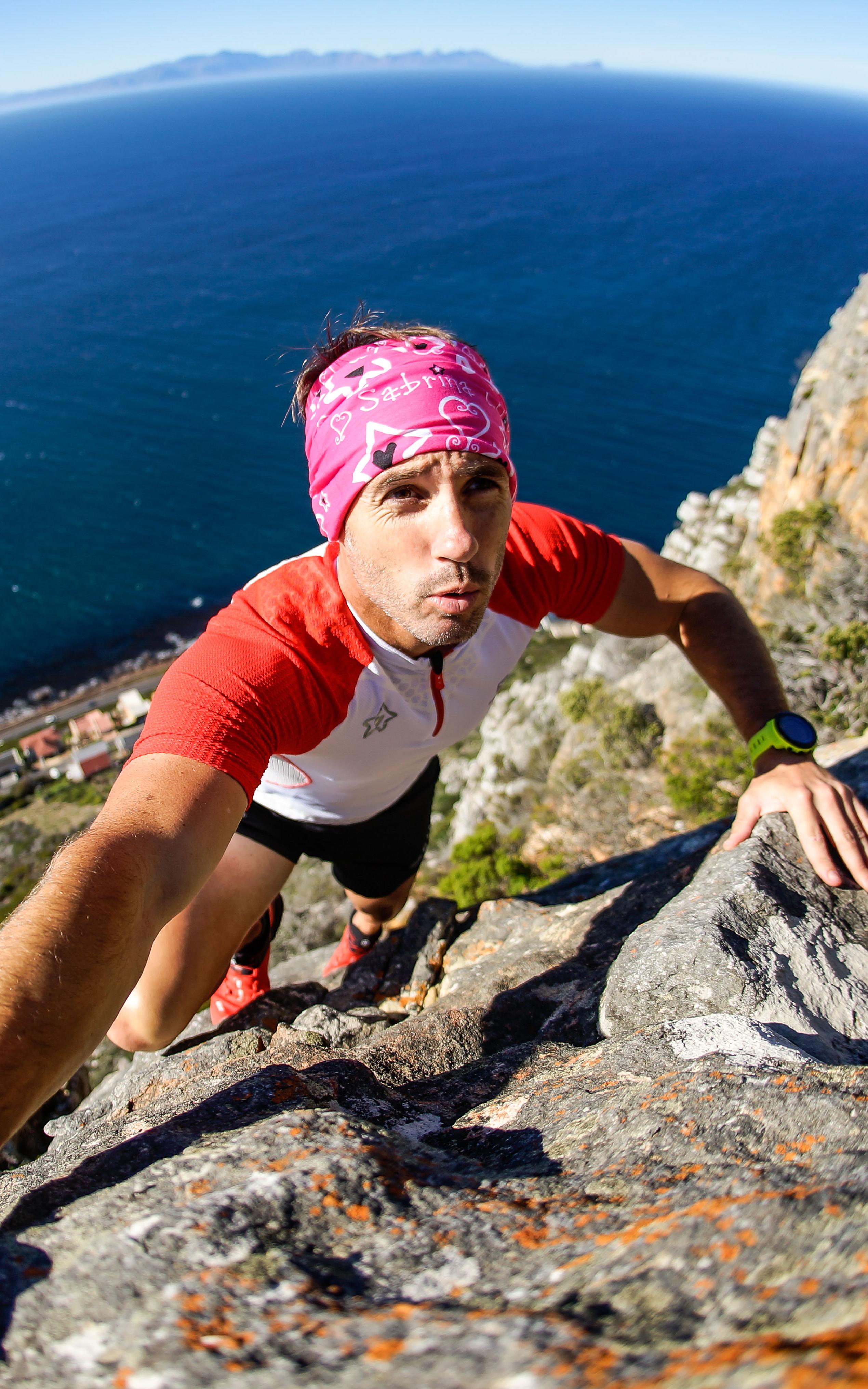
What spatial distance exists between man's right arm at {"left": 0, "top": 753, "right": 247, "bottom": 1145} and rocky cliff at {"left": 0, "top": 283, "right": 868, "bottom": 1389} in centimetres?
32

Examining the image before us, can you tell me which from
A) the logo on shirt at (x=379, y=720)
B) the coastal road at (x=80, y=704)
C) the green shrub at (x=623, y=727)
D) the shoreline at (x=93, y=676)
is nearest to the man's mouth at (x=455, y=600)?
the logo on shirt at (x=379, y=720)

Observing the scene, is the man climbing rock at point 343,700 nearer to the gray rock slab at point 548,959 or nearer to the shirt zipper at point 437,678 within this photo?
the shirt zipper at point 437,678

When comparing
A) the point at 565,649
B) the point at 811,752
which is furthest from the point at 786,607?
the point at 565,649

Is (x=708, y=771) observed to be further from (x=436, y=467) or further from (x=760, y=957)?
(x=436, y=467)

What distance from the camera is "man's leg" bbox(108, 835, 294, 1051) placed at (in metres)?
4.18

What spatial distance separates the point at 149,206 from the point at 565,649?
141 m

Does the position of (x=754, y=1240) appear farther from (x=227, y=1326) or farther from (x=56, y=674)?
(x=56, y=674)

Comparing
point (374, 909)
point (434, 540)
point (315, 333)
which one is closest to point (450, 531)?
point (434, 540)

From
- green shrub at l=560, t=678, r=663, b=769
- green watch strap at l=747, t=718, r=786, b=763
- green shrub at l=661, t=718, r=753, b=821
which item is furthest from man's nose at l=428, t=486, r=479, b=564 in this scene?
green shrub at l=560, t=678, r=663, b=769

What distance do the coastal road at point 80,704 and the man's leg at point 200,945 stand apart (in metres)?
48.6

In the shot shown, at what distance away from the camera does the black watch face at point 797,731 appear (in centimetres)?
393

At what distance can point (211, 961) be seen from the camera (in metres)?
4.49

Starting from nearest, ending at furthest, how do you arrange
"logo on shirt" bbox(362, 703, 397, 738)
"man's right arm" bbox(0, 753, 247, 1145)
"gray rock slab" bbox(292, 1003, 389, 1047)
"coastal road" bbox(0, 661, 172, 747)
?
"man's right arm" bbox(0, 753, 247, 1145) < "gray rock slab" bbox(292, 1003, 389, 1047) < "logo on shirt" bbox(362, 703, 397, 738) < "coastal road" bbox(0, 661, 172, 747)

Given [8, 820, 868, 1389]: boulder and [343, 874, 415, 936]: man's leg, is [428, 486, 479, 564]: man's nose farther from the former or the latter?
[343, 874, 415, 936]: man's leg
